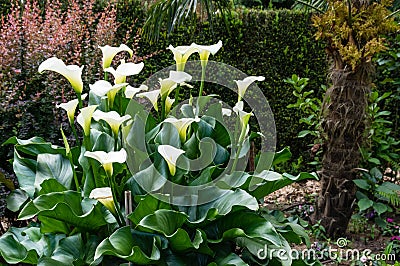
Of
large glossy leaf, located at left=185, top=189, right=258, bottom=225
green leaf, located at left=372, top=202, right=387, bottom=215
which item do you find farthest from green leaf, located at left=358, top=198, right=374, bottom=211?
large glossy leaf, located at left=185, top=189, right=258, bottom=225

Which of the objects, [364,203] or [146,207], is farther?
[364,203]

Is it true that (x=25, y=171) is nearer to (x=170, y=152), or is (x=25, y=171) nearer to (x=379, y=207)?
(x=170, y=152)

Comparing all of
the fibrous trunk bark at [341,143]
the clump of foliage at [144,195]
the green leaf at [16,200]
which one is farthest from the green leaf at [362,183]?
the green leaf at [16,200]

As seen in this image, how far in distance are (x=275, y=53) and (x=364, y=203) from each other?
2.32m

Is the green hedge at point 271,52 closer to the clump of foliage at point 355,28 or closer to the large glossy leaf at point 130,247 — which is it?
the clump of foliage at point 355,28

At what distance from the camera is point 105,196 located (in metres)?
1.72

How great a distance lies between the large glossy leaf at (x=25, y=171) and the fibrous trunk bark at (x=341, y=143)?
2.08 m

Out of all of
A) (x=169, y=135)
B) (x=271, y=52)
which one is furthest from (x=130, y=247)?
(x=271, y=52)

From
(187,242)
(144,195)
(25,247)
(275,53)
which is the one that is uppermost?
(275,53)

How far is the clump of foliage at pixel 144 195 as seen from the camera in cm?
175

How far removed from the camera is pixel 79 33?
3.87 metres

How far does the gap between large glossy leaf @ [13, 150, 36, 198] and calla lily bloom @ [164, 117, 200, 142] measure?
72cm

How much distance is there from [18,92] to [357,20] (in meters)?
2.30

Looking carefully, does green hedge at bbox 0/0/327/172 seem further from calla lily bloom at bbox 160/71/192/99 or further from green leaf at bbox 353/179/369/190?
calla lily bloom at bbox 160/71/192/99
